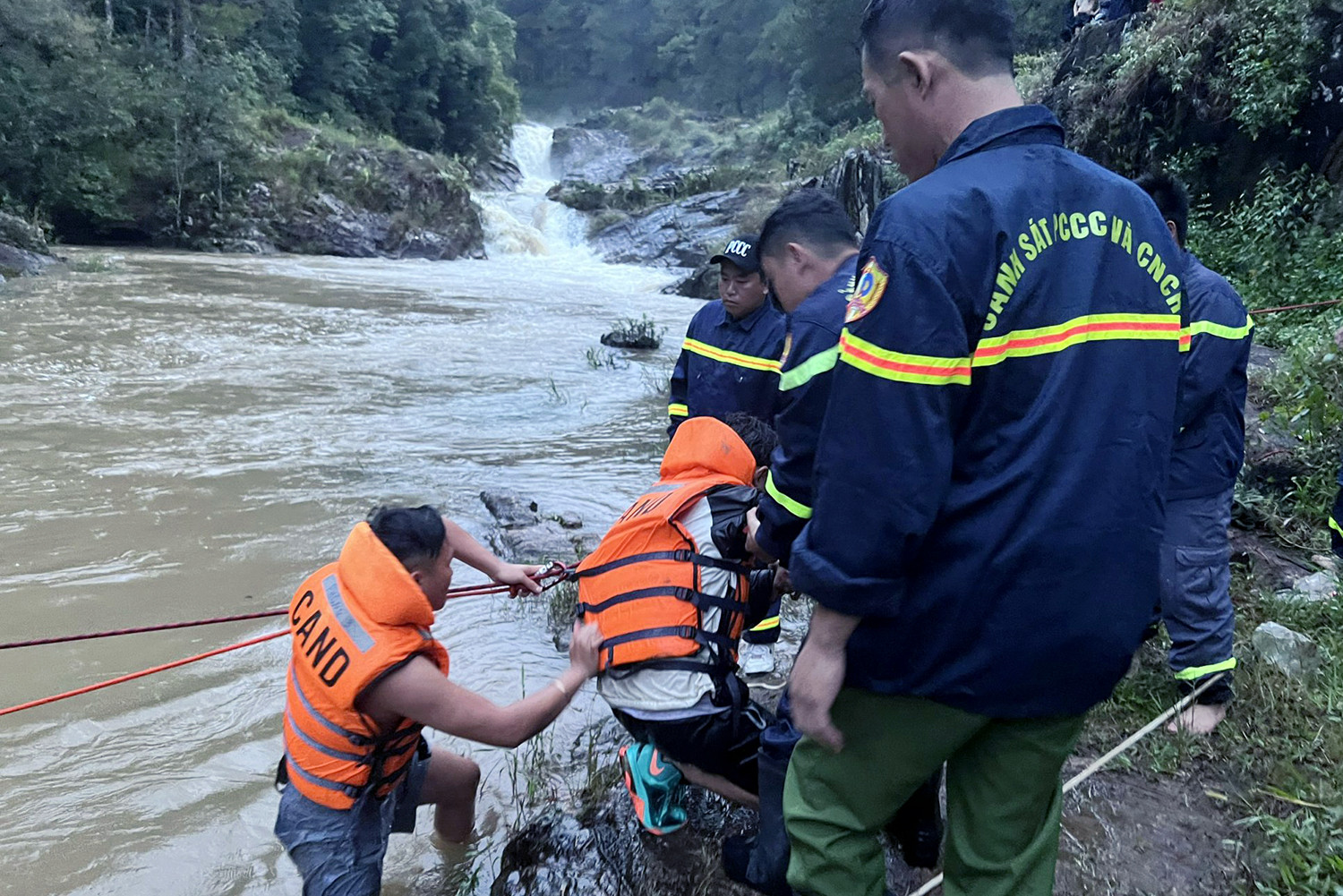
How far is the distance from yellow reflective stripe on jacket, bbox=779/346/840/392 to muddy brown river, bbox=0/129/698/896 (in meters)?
1.63

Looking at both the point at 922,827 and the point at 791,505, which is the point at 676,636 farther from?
the point at 922,827

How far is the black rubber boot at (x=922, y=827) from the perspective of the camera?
92.3 inches

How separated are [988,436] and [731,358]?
98.5 inches

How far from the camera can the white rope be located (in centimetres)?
259

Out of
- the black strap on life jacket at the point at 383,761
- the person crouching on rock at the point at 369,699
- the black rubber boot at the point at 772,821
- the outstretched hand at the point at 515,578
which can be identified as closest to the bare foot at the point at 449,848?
the person crouching on rock at the point at 369,699

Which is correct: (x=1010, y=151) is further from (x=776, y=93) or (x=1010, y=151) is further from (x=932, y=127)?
(x=776, y=93)

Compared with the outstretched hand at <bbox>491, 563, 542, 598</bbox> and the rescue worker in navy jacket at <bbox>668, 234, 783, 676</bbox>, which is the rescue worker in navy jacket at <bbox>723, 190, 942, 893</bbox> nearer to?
the outstretched hand at <bbox>491, 563, 542, 598</bbox>

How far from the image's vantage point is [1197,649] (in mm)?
3057

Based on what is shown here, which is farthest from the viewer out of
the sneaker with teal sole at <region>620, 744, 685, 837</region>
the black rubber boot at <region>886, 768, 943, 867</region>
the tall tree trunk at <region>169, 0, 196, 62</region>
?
the tall tree trunk at <region>169, 0, 196, 62</region>

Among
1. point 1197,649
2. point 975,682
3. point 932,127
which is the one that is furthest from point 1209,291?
point 975,682

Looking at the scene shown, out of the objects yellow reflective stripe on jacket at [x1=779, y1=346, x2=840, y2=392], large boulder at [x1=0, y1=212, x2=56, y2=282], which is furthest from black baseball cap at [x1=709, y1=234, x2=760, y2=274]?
large boulder at [x1=0, y1=212, x2=56, y2=282]

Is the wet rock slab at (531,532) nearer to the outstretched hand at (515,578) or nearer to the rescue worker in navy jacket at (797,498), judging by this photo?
the outstretched hand at (515,578)

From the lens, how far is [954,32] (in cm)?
152

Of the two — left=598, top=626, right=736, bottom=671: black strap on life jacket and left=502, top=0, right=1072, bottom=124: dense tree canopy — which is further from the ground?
left=502, top=0, right=1072, bottom=124: dense tree canopy
